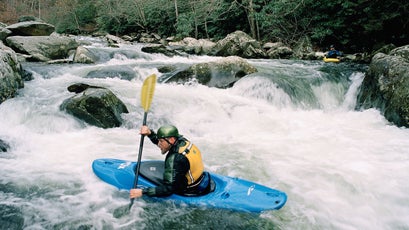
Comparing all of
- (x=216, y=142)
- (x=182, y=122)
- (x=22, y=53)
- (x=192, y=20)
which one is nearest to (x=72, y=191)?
(x=216, y=142)

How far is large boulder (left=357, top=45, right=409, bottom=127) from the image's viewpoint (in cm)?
666

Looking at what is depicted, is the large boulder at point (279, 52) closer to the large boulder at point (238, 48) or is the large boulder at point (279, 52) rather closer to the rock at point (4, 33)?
the large boulder at point (238, 48)

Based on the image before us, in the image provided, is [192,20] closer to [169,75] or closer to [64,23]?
[169,75]

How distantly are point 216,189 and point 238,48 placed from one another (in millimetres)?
12435

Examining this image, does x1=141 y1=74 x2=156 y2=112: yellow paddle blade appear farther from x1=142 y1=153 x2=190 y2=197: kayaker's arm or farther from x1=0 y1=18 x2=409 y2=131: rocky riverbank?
x1=0 y1=18 x2=409 y2=131: rocky riverbank

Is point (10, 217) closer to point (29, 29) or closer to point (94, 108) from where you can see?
point (94, 108)

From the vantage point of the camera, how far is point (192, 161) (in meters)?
3.21

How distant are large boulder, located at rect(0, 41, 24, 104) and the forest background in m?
12.6

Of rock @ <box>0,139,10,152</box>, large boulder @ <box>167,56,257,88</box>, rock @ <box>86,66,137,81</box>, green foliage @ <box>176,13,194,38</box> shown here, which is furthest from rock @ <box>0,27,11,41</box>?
green foliage @ <box>176,13,194,38</box>

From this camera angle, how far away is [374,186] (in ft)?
14.0

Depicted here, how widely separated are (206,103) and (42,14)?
125 feet

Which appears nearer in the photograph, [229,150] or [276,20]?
[229,150]

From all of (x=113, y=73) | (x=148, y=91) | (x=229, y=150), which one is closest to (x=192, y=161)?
(x=148, y=91)

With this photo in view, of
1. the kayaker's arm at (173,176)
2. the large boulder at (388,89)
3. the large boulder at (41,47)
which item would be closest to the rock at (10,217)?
the kayaker's arm at (173,176)
